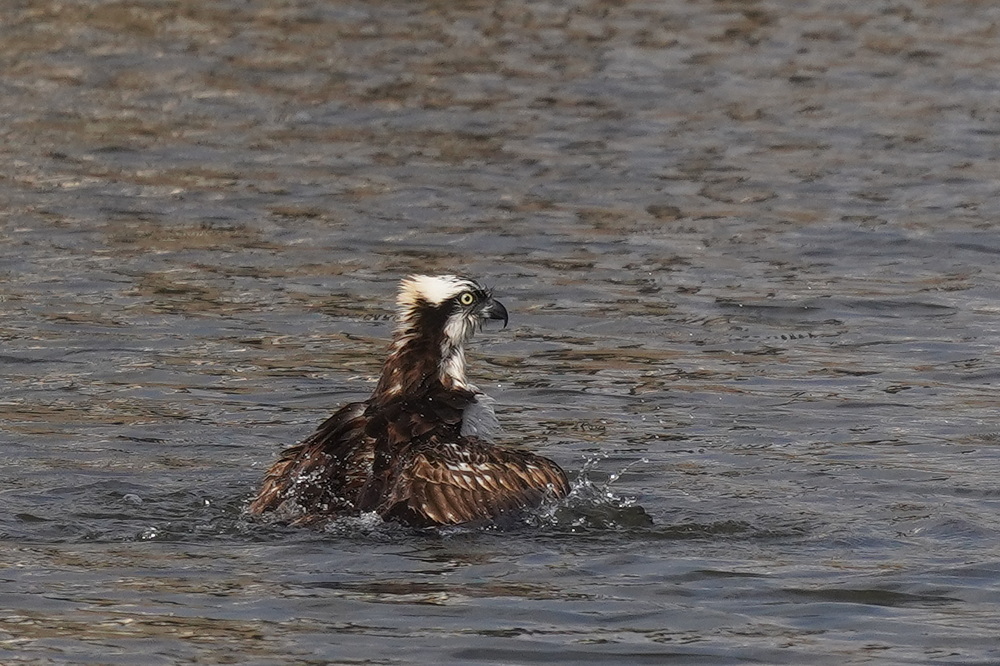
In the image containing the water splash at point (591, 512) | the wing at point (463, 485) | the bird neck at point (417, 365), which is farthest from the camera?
the bird neck at point (417, 365)

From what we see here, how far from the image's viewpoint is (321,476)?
9078 mm

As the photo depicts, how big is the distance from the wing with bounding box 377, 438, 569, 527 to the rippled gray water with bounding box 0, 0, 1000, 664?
0.14 metres

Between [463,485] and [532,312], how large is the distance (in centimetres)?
464

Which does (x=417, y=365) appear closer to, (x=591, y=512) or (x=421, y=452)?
(x=421, y=452)

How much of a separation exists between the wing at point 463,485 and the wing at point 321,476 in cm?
19

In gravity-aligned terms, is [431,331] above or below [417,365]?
above

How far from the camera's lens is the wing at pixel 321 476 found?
900 cm

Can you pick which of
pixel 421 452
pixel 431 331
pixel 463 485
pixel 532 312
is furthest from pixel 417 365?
pixel 532 312

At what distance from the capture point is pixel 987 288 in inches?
555

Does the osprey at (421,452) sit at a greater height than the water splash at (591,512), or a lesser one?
greater

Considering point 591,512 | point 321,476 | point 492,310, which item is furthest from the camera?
point 492,310

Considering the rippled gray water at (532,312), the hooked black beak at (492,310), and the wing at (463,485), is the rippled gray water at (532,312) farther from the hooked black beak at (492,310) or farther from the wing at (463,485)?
the hooked black beak at (492,310)

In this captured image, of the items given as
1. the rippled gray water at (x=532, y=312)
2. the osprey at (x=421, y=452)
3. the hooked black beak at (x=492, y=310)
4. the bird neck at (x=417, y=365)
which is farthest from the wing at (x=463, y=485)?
the hooked black beak at (x=492, y=310)

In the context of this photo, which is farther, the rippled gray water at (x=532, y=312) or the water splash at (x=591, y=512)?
the water splash at (x=591, y=512)
